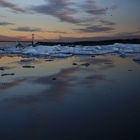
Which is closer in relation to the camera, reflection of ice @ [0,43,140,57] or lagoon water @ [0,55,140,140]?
lagoon water @ [0,55,140,140]

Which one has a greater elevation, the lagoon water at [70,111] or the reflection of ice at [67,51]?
the lagoon water at [70,111]

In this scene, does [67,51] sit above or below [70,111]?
below

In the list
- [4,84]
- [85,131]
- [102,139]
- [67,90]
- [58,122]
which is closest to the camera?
[102,139]

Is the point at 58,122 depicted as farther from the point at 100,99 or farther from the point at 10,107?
the point at 100,99

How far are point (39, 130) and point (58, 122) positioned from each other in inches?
19.3

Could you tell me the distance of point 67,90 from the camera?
8422 millimetres

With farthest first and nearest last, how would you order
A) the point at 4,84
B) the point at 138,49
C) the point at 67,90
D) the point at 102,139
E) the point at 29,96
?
the point at 138,49 → the point at 4,84 → the point at 67,90 → the point at 29,96 → the point at 102,139

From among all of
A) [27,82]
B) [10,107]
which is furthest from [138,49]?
[10,107]

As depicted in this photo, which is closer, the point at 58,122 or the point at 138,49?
the point at 58,122

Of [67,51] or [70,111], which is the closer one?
[70,111]

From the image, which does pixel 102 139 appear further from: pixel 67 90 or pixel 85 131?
pixel 67 90

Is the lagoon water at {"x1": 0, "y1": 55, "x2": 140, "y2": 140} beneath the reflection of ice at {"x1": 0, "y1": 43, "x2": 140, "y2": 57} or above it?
above

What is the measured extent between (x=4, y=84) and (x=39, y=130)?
5013mm

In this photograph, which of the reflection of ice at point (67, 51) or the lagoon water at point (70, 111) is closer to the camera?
the lagoon water at point (70, 111)
